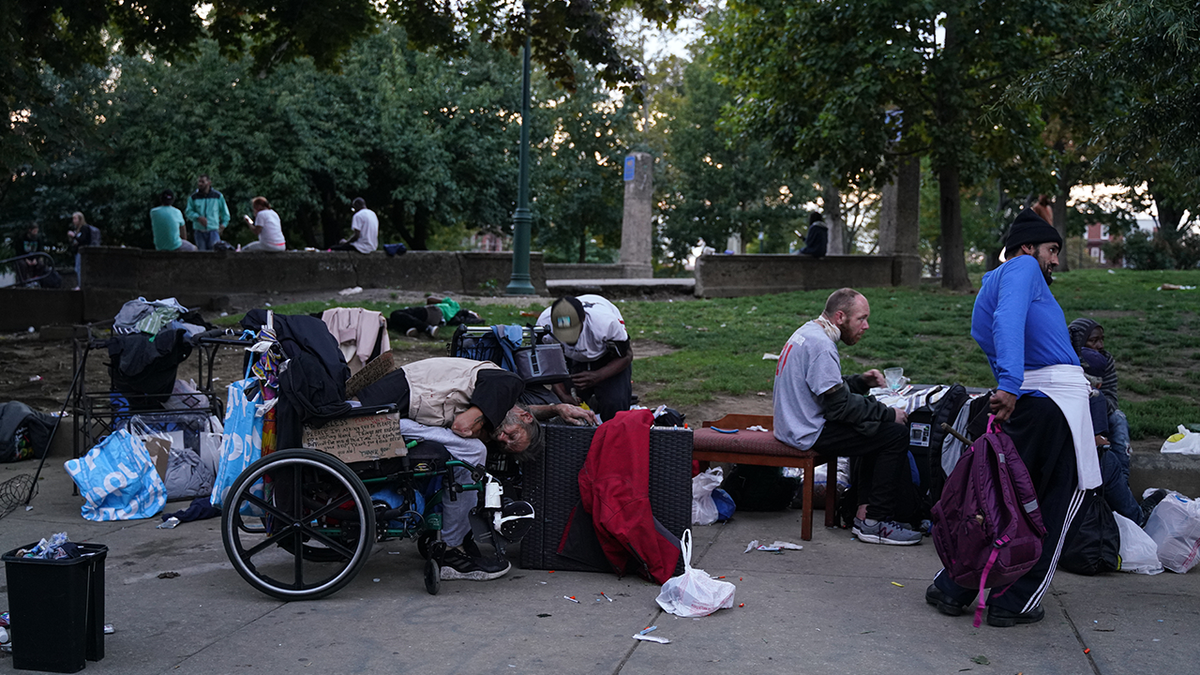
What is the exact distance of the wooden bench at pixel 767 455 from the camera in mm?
5945

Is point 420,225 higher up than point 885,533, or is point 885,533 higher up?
point 420,225

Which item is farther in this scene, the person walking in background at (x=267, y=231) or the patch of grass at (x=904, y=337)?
the person walking in background at (x=267, y=231)

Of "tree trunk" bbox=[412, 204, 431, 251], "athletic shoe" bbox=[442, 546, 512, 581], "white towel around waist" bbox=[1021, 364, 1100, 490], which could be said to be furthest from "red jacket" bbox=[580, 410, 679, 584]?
"tree trunk" bbox=[412, 204, 431, 251]

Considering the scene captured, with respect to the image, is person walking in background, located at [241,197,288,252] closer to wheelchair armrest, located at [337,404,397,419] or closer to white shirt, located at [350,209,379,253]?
white shirt, located at [350,209,379,253]

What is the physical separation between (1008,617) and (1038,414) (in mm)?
878

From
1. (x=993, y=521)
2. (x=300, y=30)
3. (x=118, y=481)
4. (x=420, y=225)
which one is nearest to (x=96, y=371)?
(x=300, y=30)

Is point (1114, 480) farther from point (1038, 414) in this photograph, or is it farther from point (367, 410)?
point (367, 410)

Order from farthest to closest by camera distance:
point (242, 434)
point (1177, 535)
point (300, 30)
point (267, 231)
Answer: point (267, 231)
point (300, 30)
point (1177, 535)
point (242, 434)

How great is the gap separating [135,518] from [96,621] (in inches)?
110

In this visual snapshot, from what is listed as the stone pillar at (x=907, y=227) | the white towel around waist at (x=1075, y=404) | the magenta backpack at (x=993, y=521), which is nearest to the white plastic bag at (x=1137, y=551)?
the white towel around waist at (x=1075, y=404)

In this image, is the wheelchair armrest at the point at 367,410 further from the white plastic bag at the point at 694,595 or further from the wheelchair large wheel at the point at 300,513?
the white plastic bag at the point at 694,595

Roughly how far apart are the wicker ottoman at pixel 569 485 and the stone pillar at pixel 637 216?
21.4 m

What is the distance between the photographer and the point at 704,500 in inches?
249

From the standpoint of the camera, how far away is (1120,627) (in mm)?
4387
